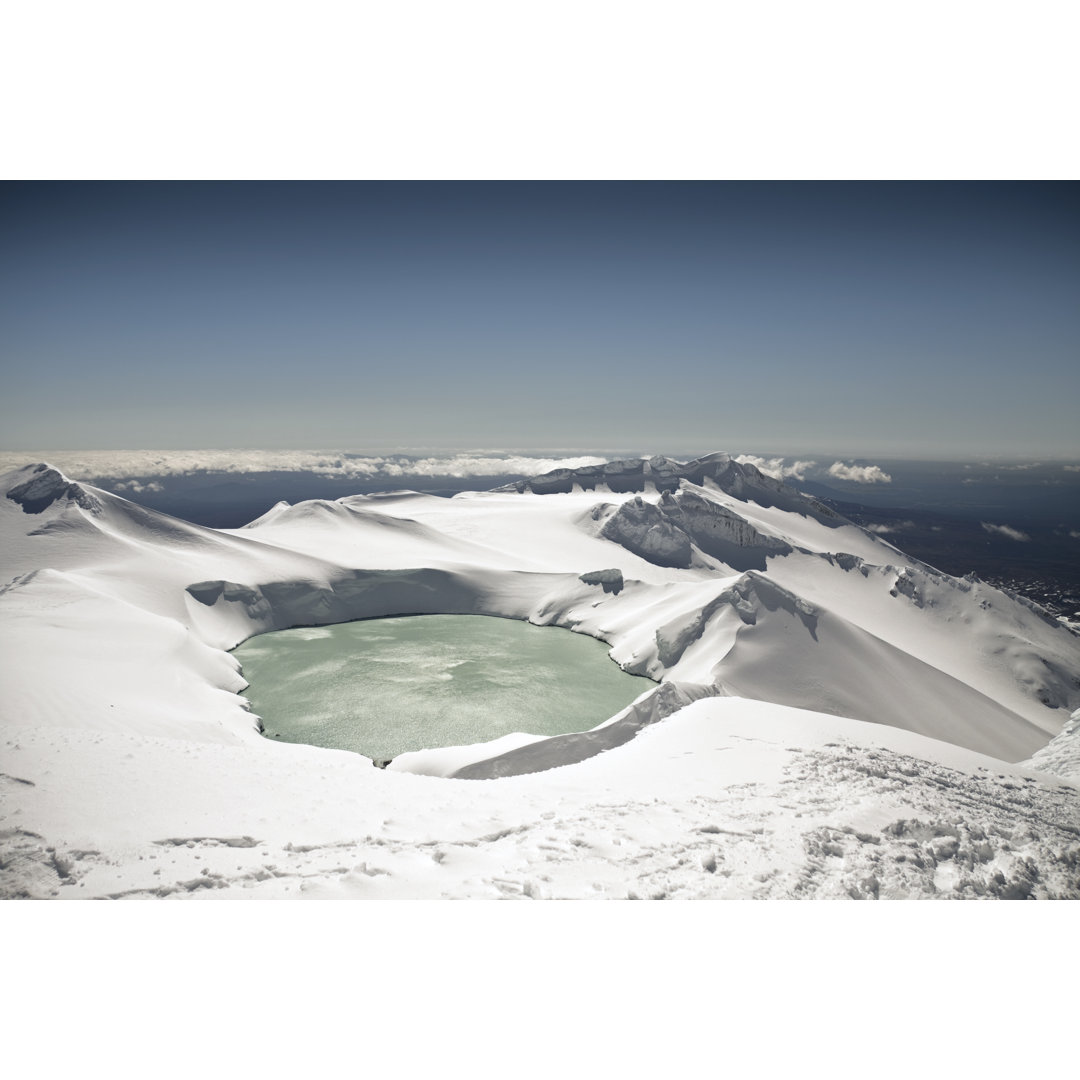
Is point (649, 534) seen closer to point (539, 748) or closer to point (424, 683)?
point (424, 683)

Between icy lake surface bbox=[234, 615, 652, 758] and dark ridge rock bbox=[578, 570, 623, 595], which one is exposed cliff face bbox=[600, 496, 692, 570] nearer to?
dark ridge rock bbox=[578, 570, 623, 595]

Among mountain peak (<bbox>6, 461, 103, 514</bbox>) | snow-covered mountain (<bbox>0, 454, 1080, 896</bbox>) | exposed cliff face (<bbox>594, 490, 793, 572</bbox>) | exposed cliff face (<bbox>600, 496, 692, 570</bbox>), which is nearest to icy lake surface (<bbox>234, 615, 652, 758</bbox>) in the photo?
snow-covered mountain (<bbox>0, 454, 1080, 896</bbox>)

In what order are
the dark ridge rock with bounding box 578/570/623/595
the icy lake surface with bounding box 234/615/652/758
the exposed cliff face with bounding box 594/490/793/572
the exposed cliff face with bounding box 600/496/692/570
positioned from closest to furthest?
the icy lake surface with bounding box 234/615/652/758 → the dark ridge rock with bounding box 578/570/623/595 → the exposed cliff face with bounding box 600/496/692/570 → the exposed cliff face with bounding box 594/490/793/572

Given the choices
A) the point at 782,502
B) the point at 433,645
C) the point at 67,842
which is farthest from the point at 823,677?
the point at 782,502

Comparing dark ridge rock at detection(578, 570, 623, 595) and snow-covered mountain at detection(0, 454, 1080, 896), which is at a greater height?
snow-covered mountain at detection(0, 454, 1080, 896)

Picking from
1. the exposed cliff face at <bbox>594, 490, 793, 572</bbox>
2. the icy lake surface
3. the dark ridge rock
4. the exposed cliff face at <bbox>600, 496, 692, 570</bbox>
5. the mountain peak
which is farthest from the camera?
the exposed cliff face at <bbox>594, 490, 793, 572</bbox>

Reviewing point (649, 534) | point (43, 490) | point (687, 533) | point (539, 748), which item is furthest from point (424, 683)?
point (687, 533)

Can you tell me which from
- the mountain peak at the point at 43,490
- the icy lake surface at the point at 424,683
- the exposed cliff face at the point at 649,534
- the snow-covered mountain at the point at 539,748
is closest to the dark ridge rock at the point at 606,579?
the snow-covered mountain at the point at 539,748

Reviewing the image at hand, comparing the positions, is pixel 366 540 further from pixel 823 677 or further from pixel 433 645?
pixel 823 677
